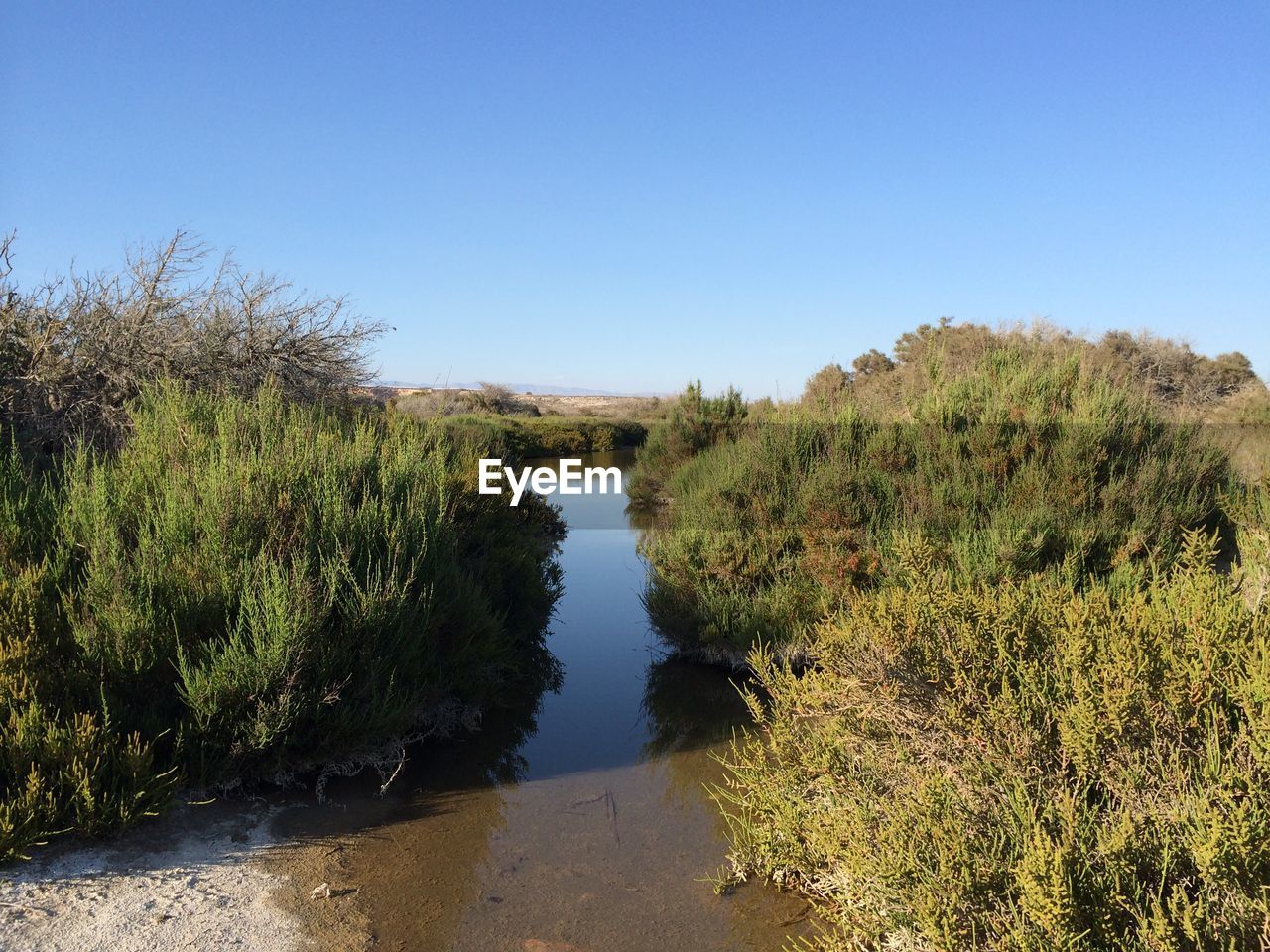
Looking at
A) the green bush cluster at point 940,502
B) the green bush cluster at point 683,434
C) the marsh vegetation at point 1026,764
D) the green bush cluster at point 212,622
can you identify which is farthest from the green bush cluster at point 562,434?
the marsh vegetation at point 1026,764

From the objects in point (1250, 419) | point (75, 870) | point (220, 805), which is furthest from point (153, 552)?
point (1250, 419)

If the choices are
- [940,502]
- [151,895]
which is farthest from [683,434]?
[151,895]

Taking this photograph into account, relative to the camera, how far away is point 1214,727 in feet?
8.55

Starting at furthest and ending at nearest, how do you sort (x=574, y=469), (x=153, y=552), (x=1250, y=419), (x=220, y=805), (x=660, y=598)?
1. (x=574, y=469)
2. (x=1250, y=419)
3. (x=660, y=598)
4. (x=153, y=552)
5. (x=220, y=805)

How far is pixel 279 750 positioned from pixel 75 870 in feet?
3.96

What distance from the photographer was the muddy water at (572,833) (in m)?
3.89

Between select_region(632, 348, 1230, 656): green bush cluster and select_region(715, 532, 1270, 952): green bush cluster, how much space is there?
3426mm

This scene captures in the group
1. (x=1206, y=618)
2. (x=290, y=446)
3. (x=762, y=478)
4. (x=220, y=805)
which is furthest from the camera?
(x=762, y=478)

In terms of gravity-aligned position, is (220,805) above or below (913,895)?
below

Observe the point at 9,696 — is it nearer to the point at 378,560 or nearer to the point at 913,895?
the point at 378,560

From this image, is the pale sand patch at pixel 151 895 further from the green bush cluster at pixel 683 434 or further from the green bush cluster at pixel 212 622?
the green bush cluster at pixel 683 434

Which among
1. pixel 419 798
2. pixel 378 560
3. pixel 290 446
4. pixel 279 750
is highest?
pixel 290 446

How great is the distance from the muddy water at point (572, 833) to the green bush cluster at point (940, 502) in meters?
0.98

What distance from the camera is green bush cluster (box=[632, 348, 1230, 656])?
7.54m
